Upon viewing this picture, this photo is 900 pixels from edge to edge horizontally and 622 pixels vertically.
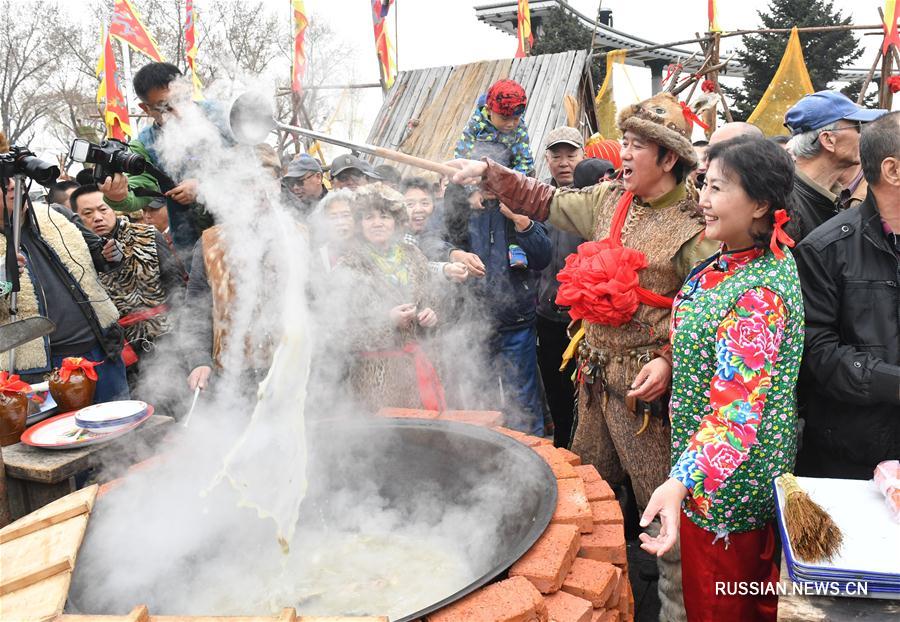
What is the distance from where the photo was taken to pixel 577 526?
1.84 m

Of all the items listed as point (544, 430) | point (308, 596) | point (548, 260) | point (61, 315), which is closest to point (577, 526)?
point (308, 596)

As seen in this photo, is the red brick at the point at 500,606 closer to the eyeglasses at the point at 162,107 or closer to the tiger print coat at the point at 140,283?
the eyeglasses at the point at 162,107

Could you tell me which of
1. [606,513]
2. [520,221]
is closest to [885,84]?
[520,221]

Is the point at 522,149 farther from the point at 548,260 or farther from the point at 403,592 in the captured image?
the point at 403,592

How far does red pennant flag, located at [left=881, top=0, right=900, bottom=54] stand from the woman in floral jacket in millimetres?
8312

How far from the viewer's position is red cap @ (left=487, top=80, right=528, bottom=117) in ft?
11.7

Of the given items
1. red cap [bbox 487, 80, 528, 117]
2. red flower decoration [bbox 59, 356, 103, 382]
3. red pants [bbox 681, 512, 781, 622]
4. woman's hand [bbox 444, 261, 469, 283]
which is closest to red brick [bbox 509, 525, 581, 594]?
red pants [bbox 681, 512, 781, 622]

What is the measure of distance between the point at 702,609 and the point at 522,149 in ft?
9.19

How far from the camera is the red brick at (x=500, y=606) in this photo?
1449mm

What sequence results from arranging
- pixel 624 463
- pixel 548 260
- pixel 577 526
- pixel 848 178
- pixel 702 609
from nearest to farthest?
1. pixel 577 526
2. pixel 702 609
3. pixel 624 463
4. pixel 848 178
5. pixel 548 260

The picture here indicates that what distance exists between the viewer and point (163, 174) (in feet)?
9.53

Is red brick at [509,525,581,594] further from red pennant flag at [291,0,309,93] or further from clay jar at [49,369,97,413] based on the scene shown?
red pennant flag at [291,0,309,93]

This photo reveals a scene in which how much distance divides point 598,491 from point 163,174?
2.46 metres

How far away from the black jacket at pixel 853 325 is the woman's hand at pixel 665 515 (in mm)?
866
